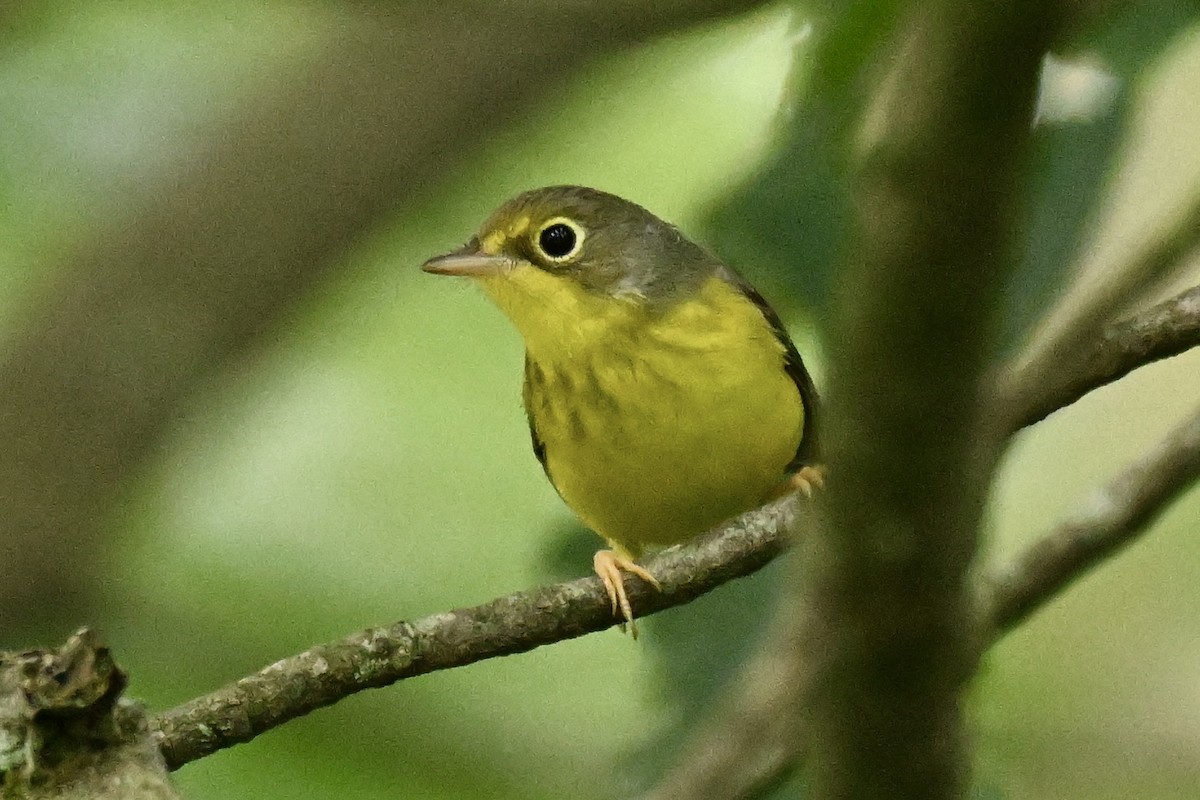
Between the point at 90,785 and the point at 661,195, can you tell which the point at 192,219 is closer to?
the point at 661,195

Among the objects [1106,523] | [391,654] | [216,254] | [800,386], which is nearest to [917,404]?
[391,654]

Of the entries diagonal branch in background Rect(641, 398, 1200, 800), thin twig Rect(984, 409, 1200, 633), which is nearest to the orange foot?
diagonal branch in background Rect(641, 398, 1200, 800)

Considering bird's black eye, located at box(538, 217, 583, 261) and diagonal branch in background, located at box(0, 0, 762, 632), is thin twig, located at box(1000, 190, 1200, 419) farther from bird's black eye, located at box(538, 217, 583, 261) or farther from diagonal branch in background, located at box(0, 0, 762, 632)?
diagonal branch in background, located at box(0, 0, 762, 632)

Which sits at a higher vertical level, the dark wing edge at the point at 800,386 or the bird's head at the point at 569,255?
the bird's head at the point at 569,255

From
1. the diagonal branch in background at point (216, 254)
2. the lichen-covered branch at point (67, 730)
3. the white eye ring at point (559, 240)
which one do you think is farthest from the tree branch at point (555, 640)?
the diagonal branch in background at point (216, 254)

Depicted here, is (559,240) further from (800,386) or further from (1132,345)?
(1132,345)

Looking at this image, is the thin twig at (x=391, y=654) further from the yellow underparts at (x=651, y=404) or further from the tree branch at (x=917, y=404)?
the yellow underparts at (x=651, y=404)
